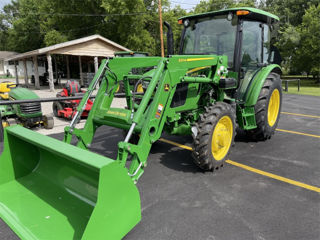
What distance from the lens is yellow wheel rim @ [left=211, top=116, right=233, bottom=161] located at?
3881 millimetres

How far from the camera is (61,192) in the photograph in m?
2.94

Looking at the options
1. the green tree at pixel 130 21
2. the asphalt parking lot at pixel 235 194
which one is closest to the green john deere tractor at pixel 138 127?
the asphalt parking lot at pixel 235 194

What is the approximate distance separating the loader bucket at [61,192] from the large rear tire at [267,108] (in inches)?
138

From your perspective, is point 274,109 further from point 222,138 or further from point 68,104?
point 68,104

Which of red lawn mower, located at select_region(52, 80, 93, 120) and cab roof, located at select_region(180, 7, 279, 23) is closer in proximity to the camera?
cab roof, located at select_region(180, 7, 279, 23)

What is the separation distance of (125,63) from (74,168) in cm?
186

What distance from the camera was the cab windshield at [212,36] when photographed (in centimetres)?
464

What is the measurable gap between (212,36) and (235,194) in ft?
9.94

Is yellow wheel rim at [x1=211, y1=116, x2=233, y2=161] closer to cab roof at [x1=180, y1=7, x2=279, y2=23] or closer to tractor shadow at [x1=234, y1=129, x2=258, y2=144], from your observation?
tractor shadow at [x1=234, y1=129, x2=258, y2=144]

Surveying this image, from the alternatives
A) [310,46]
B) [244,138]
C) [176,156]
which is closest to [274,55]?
[244,138]

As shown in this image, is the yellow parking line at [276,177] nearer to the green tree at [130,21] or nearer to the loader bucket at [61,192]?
the loader bucket at [61,192]

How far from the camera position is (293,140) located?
5555mm

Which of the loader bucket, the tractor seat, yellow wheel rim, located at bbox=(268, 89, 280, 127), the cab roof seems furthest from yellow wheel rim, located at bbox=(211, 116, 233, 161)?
the tractor seat

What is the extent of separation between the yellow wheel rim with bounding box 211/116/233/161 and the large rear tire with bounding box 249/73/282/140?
1198 mm
